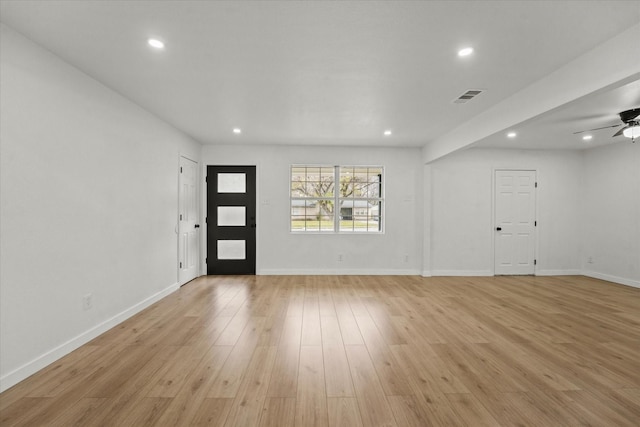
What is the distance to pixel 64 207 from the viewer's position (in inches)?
102

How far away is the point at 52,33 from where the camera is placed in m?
2.18

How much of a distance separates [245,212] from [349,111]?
304 centimetres

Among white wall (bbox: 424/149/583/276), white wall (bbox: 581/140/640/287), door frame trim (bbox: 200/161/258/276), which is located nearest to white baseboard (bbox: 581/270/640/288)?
white wall (bbox: 581/140/640/287)

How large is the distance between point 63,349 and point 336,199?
4.53 m

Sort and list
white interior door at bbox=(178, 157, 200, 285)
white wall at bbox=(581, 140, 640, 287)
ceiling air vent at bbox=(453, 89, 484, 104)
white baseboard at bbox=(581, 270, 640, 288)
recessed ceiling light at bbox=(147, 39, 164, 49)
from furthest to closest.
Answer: white wall at bbox=(581, 140, 640, 287) → white baseboard at bbox=(581, 270, 640, 288) → white interior door at bbox=(178, 157, 200, 285) → ceiling air vent at bbox=(453, 89, 484, 104) → recessed ceiling light at bbox=(147, 39, 164, 49)

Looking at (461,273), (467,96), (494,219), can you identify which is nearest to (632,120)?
(467,96)

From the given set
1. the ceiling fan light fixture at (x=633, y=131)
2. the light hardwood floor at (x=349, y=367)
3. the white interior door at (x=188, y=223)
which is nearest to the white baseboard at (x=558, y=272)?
the light hardwood floor at (x=349, y=367)

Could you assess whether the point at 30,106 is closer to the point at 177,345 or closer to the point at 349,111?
the point at 177,345

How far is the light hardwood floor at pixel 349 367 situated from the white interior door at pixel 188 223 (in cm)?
103

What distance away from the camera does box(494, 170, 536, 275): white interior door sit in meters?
5.97

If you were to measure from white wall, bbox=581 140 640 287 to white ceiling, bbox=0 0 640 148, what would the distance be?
226 centimetres

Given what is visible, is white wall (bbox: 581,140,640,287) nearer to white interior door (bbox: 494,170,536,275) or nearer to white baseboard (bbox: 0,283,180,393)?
white interior door (bbox: 494,170,536,275)

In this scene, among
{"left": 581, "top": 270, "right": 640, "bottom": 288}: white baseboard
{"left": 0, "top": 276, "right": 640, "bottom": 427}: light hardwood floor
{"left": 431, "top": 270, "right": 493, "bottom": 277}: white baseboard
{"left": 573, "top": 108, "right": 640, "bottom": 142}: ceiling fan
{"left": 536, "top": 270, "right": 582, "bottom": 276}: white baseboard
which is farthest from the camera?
{"left": 536, "top": 270, "right": 582, "bottom": 276}: white baseboard

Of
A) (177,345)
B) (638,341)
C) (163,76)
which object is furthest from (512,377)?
(163,76)
